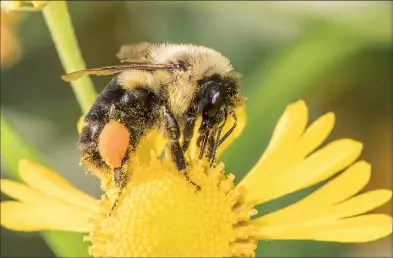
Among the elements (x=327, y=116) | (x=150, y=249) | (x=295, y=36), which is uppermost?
(x=295, y=36)

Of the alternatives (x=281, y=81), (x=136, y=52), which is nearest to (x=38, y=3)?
(x=136, y=52)

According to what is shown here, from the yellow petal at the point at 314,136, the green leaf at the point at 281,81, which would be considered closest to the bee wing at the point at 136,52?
the yellow petal at the point at 314,136

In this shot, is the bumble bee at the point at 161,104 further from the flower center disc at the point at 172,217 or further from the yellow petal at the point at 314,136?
the yellow petal at the point at 314,136

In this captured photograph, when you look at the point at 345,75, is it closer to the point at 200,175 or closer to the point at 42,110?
the point at 42,110

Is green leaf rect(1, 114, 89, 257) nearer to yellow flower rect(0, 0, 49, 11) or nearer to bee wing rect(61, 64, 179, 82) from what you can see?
yellow flower rect(0, 0, 49, 11)

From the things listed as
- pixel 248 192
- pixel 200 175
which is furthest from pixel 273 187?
pixel 200 175
